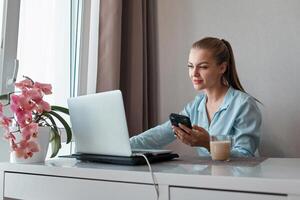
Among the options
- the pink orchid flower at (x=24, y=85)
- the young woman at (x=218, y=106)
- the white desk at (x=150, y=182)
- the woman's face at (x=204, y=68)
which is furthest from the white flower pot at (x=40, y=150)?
the woman's face at (x=204, y=68)

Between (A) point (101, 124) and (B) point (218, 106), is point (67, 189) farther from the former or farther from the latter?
(B) point (218, 106)

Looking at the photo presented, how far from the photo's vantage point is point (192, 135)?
3.63 feet

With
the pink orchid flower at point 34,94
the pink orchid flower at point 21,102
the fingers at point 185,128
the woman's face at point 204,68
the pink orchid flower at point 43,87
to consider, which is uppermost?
the woman's face at point 204,68

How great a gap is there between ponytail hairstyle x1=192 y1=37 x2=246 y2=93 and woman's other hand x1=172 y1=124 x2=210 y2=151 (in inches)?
18.0

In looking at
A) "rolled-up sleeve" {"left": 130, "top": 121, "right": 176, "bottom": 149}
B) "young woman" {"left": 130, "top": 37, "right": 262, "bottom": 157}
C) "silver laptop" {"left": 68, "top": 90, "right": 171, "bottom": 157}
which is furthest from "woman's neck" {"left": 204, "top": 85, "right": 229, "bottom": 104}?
"silver laptop" {"left": 68, "top": 90, "right": 171, "bottom": 157}

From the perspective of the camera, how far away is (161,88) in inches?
81.5

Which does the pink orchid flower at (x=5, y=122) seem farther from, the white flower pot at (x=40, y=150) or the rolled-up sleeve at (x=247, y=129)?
the rolled-up sleeve at (x=247, y=129)

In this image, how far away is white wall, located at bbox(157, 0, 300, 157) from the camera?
5.69 feet

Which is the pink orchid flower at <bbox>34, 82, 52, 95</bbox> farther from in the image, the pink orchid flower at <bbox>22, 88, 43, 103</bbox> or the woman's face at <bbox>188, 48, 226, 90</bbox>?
the woman's face at <bbox>188, 48, 226, 90</bbox>

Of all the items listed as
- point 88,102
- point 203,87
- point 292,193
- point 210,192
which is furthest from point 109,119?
point 203,87

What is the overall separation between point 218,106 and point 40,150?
779 millimetres

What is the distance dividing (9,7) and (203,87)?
3.08ft

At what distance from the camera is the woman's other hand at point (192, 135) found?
Result: 3.58 feet

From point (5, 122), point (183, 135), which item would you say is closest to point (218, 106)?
point (183, 135)
